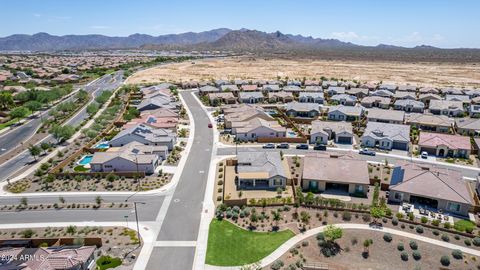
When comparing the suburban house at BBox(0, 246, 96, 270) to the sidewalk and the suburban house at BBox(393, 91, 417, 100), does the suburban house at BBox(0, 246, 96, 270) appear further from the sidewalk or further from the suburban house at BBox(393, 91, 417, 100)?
the suburban house at BBox(393, 91, 417, 100)

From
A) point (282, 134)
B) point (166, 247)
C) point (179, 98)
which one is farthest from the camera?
point (179, 98)

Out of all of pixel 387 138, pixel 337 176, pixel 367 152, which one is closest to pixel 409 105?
pixel 387 138

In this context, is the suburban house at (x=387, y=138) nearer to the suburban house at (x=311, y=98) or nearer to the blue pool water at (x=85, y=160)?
the suburban house at (x=311, y=98)

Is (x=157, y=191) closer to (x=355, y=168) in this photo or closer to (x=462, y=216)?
(x=355, y=168)

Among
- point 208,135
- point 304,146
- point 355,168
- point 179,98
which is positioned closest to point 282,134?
point 304,146

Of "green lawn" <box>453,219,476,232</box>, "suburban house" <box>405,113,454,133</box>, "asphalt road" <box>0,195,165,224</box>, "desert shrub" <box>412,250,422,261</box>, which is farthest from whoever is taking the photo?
"suburban house" <box>405,113,454,133</box>

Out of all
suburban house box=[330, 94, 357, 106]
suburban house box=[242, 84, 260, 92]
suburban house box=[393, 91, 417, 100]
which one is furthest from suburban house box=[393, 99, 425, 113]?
suburban house box=[242, 84, 260, 92]

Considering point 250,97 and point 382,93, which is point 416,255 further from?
point 382,93

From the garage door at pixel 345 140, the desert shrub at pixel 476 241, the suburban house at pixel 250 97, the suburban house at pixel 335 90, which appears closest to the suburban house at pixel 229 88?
the suburban house at pixel 250 97
